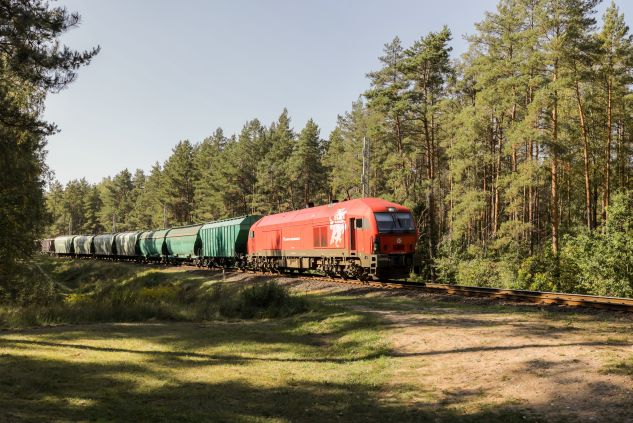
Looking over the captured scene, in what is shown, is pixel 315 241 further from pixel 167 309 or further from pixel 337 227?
pixel 167 309

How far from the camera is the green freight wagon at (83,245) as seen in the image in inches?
2709

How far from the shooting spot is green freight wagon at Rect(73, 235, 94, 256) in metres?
68.8

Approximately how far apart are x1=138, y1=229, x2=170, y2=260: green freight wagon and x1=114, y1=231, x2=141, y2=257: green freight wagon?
108 centimetres

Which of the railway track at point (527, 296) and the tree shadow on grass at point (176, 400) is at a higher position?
the railway track at point (527, 296)

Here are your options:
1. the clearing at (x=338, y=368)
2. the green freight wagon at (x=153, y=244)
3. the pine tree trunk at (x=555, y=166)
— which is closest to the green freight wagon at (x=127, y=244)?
the green freight wagon at (x=153, y=244)

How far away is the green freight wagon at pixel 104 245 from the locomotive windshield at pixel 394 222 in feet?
160

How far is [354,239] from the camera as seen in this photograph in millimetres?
21875

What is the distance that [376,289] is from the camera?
65.2 feet

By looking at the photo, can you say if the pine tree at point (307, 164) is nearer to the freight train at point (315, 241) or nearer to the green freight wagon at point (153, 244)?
the green freight wagon at point (153, 244)

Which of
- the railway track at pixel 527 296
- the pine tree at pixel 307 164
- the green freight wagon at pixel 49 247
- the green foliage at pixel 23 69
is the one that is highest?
the pine tree at pixel 307 164

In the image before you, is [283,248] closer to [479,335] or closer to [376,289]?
[376,289]

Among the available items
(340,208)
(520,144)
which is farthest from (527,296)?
(520,144)

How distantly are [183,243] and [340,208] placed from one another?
25.1m

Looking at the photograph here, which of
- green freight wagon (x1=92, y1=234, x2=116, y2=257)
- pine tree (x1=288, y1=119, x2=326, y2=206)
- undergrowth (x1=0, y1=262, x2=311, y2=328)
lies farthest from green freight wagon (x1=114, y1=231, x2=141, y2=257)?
undergrowth (x1=0, y1=262, x2=311, y2=328)
